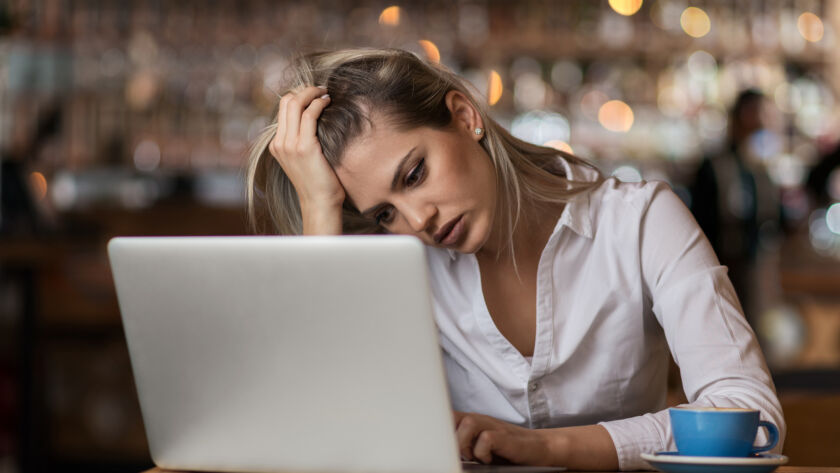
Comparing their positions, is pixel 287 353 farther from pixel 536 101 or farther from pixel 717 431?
pixel 536 101

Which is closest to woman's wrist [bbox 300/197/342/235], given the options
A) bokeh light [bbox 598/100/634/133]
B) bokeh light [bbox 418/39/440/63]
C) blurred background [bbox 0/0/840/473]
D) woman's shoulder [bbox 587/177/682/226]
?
woman's shoulder [bbox 587/177/682/226]

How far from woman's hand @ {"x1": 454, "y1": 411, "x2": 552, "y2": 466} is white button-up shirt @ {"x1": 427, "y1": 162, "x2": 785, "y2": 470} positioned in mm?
261

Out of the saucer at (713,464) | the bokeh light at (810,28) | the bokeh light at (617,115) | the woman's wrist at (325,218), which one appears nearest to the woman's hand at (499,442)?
the saucer at (713,464)

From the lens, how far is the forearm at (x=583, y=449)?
1.03m

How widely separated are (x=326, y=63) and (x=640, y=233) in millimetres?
457

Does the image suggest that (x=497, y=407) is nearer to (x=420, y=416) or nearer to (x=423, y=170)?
(x=423, y=170)

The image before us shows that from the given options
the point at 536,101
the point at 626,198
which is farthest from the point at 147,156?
the point at 626,198

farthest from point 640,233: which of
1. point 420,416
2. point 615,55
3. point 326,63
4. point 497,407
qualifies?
point 615,55

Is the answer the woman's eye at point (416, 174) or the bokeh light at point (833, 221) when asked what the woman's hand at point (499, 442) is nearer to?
the woman's eye at point (416, 174)

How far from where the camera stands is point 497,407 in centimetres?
138

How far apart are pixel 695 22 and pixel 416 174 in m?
4.34

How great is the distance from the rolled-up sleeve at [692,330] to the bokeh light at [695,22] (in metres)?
4.11

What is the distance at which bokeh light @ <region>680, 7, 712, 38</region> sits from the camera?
5.23m

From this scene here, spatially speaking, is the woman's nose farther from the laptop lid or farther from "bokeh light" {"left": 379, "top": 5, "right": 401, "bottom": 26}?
"bokeh light" {"left": 379, "top": 5, "right": 401, "bottom": 26}
